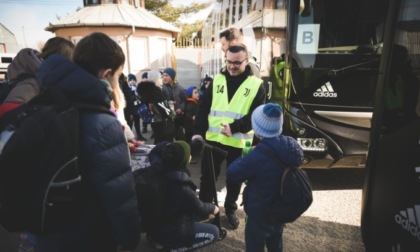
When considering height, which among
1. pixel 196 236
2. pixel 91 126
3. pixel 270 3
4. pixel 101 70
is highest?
pixel 270 3

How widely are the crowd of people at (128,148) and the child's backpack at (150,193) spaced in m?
0.08

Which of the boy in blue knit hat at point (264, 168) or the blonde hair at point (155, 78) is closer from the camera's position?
the boy in blue knit hat at point (264, 168)

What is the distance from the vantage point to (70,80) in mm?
1281

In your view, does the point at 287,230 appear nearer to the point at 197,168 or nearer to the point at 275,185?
the point at 275,185

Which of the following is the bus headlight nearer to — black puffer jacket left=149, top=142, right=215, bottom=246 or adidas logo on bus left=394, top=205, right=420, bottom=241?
black puffer jacket left=149, top=142, right=215, bottom=246

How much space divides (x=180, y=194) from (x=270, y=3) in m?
3.18

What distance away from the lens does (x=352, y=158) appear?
357 cm

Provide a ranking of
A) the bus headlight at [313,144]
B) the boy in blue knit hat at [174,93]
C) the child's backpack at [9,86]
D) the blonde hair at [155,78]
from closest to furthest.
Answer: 1. the child's backpack at [9,86]
2. the bus headlight at [313,144]
3. the blonde hair at [155,78]
4. the boy in blue knit hat at [174,93]

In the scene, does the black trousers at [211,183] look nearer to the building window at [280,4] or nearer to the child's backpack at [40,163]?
the child's backpack at [40,163]

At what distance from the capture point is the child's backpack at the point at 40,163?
1136 millimetres

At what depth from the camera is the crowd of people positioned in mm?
1315

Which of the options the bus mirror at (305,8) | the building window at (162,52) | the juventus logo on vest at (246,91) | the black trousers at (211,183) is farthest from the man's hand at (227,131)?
the building window at (162,52)

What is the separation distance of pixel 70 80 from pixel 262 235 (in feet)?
5.65

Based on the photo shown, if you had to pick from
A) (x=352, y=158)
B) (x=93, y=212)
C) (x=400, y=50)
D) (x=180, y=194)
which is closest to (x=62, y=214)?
(x=93, y=212)
